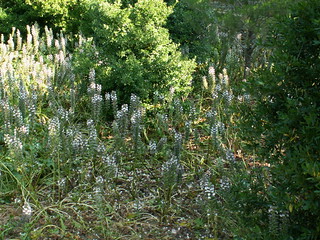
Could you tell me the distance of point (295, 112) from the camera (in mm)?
2463

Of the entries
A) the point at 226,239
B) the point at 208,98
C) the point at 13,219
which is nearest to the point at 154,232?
the point at 226,239

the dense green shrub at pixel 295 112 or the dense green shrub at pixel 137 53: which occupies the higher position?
the dense green shrub at pixel 137 53

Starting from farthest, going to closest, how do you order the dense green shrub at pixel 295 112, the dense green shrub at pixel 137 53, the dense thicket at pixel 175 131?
1. the dense green shrub at pixel 137 53
2. the dense thicket at pixel 175 131
3. the dense green shrub at pixel 295 112

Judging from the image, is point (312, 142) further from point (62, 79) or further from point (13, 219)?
point (62, 79)

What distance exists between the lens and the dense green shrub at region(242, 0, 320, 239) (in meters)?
2.33

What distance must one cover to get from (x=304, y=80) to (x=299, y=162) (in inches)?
22.7

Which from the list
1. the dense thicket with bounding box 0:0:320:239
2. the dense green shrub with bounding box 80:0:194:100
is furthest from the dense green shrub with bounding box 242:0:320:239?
the dense green shrub with bounding box 80:0:194:100

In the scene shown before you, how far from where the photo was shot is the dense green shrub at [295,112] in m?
2.33

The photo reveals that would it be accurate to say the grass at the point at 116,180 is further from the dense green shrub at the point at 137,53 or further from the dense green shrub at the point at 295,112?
the dense green shrub at the point at 295,112

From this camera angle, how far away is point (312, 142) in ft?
7.79

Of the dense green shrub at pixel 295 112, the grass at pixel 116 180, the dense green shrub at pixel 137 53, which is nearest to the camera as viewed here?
the dense green shrub at pixel 295 112

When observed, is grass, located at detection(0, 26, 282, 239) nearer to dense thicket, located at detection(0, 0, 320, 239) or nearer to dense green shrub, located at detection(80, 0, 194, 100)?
dense thicket, located at detection(0, 0, 320, 239)

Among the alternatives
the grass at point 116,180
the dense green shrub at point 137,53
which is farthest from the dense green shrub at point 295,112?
the dense green shrub at point 137,53

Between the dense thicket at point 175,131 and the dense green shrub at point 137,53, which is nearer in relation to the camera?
the dense thicket at point 175,131
